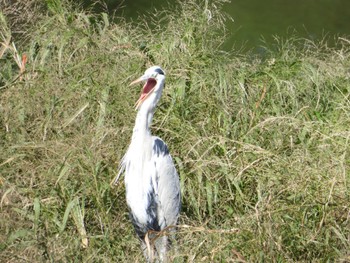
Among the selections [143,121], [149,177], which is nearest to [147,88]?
[143,121]

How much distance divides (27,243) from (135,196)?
0.65m

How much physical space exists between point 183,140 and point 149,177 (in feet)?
1.61

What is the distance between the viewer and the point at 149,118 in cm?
409

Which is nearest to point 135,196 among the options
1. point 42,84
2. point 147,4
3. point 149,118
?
point 149,118

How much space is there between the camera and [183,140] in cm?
450

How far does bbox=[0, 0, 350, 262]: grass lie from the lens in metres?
3.54

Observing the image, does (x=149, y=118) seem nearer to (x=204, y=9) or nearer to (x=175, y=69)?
(x=175, y=69)

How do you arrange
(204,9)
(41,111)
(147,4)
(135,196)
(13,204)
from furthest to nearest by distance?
(147,4)
(204,9)
(41,111)
(135,196)
(13,204)

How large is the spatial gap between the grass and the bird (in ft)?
0.30

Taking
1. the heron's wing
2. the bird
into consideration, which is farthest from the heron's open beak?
the heron's wing

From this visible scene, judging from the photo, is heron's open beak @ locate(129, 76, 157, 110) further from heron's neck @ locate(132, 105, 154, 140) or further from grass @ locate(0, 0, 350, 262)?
grass @ locate(0, 0, 350, 262)

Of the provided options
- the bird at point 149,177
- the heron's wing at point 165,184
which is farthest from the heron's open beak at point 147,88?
the heron's wing at point 165,184

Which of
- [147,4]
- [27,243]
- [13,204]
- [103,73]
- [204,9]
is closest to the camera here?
[27,243]

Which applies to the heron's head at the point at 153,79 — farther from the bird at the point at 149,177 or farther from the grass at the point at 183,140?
the grass at the point at 183,140
